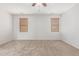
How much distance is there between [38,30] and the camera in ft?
31.3

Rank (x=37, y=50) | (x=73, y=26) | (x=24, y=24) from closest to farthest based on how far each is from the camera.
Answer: (x=37, y=50), (x=73, y=26), (x=24, y=24)

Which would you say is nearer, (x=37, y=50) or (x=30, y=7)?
(x=37, y=50)

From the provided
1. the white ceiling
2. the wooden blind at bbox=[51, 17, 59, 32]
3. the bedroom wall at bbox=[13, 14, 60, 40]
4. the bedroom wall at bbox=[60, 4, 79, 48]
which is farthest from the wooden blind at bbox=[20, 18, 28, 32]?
the bedroom wall at bbox=[60, 4, 79, 48]

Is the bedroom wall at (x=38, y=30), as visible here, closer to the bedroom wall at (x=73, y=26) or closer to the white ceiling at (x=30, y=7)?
the white ceiling at (x=30, y=7)

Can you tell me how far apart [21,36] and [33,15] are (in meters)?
1.84

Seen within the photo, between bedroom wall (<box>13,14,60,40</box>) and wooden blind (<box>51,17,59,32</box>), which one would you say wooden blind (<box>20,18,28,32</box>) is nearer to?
bedroom wall (<box>13,14,60,40</box>)

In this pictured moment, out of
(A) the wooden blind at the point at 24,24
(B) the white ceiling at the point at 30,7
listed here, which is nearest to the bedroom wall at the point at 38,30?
(A) the wooden blind at the point at 24,24

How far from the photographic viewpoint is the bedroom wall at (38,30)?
31.2 ft

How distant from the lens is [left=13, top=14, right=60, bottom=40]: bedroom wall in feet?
31.2

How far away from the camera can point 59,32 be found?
9531 millimetres

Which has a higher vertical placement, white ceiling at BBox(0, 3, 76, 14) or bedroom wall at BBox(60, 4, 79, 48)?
white ceiling at BBox(0, 3, 76, 14)

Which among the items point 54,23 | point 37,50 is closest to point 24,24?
point 54,23

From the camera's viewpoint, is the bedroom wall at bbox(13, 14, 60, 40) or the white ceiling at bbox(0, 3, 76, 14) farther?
the bedroom wall at bbox(13, 14, 60, 40)

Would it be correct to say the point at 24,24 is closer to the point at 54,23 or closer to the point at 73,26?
the point at 54,23
